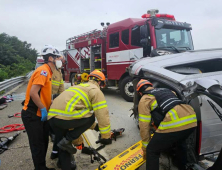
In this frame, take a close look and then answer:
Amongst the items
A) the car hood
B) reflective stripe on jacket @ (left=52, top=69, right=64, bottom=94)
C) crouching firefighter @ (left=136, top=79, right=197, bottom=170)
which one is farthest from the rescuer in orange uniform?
the car hood

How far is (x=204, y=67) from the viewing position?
9.05 feet

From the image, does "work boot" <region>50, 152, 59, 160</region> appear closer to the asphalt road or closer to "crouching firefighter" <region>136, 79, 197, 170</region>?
the asphalt road

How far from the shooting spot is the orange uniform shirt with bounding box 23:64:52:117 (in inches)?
87.4

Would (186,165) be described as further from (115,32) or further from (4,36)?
(4,36)

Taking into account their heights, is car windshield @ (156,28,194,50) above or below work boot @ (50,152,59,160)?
above

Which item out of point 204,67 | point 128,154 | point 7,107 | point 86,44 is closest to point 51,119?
point 128,154

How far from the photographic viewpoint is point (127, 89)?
671 centimetres

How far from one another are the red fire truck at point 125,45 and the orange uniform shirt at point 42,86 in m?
2.65

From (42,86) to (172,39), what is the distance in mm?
4560

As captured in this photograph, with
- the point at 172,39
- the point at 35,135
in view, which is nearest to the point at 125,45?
the point at 172,39

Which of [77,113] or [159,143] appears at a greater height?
[77,113]

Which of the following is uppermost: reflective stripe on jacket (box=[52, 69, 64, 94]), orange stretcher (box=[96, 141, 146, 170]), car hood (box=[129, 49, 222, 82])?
car hood (box=[129, 49, 222, 82])

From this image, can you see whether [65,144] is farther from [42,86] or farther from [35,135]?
[42,86]

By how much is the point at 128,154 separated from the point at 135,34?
14.9 feet
